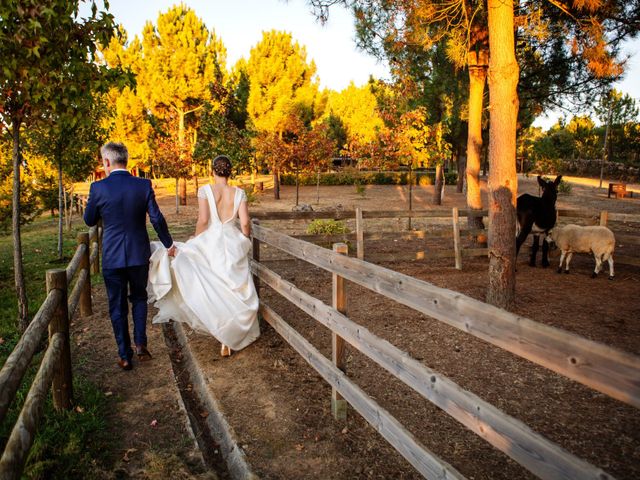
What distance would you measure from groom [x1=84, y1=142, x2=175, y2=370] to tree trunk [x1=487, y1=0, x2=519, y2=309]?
4.38 metres

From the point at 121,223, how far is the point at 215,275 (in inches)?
40.2

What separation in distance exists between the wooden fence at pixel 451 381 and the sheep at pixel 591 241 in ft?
A: 21.7

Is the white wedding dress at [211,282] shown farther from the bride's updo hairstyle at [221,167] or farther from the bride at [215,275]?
the bride's updo hairstyle at [221,167]

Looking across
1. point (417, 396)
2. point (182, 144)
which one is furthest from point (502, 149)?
point (182, 144)

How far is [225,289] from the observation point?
4.62 m

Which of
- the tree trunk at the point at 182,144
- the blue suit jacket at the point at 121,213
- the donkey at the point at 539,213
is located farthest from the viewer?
the tree trunk at the point at 182,144

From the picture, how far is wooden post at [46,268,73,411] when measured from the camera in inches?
135

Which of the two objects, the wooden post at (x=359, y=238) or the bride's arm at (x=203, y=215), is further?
the wooden post at (x=359, y=238)

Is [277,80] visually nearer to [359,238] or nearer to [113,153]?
[359,238]

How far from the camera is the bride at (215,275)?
459 centimetres

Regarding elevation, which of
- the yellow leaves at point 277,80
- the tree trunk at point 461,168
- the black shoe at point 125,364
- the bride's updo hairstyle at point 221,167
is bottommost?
the black shoe at point 125,364

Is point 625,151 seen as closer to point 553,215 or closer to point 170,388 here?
point 553,215

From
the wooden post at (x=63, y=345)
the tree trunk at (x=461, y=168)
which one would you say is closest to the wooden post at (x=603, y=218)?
the wooden post at (x=63, y=345)

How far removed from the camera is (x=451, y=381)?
2.18 meters
